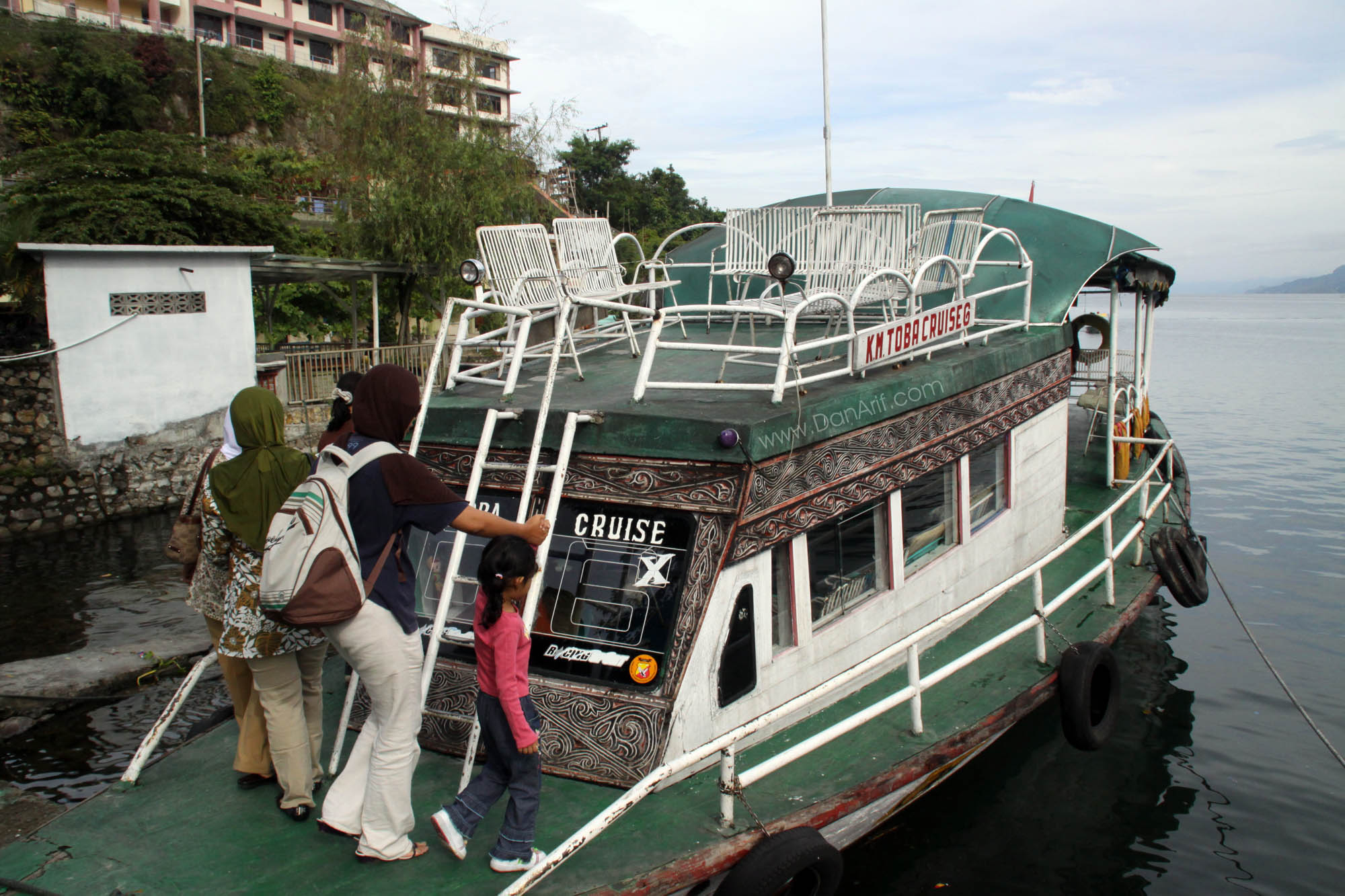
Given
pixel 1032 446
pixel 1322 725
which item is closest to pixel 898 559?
pixel 1032 446

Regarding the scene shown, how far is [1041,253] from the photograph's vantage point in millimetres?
8719

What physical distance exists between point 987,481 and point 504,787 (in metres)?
4.26

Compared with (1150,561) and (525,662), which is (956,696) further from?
(1150,561)

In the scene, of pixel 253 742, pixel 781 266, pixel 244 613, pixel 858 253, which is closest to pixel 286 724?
pixel 253 742

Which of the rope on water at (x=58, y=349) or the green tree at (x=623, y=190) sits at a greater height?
the green tree at (x=623, y=190)

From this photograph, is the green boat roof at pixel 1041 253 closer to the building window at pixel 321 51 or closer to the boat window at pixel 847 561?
the boat window at pixel 847 561

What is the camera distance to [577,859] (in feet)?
11.8

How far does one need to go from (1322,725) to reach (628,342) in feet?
22.3

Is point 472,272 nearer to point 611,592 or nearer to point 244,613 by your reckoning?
point 611,592

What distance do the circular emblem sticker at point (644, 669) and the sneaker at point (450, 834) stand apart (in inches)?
→ 38.4

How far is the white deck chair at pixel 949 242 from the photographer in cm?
701

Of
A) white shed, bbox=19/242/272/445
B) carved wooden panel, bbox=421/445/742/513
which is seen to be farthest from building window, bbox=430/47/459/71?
carved wooden panel, bbox=421/445/742/513

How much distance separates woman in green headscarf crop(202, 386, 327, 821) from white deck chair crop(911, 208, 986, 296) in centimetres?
452

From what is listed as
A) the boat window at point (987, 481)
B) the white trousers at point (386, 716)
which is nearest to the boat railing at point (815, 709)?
the white trousers at point (386, 716)
